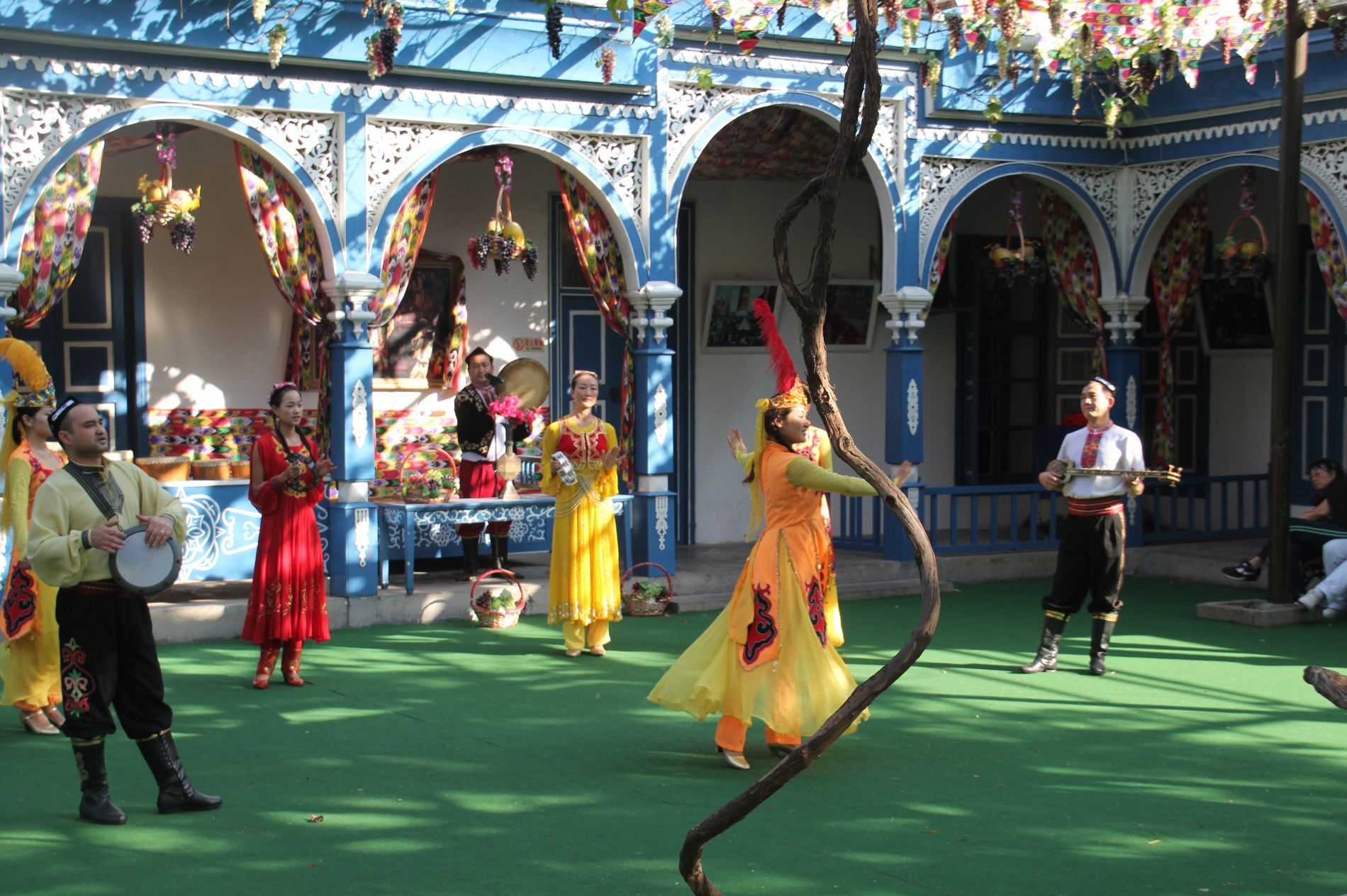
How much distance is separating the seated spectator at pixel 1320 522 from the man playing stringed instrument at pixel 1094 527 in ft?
9.36

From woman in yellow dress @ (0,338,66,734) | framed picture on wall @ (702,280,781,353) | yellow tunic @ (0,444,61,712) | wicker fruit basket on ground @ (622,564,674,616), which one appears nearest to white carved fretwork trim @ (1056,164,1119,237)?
framed picture on wall @ (702,280,781,353)

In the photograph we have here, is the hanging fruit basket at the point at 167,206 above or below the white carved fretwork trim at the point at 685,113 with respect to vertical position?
below

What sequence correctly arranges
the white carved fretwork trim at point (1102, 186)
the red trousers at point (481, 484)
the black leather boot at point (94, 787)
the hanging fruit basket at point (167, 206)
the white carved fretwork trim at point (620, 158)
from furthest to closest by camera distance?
the white carved fretwork trim at point (1102, 186) → the red trousers at point (481, 484) → the white carved fretwork trim at point (620, 158) → the hanging fruit basket at point (167, 206) → the black leather boot at point (94, 787)

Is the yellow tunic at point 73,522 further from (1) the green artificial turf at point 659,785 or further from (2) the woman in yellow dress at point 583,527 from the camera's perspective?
(2) the woman in yellow dress at point 583,527

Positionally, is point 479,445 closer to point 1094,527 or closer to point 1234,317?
point 1094,527

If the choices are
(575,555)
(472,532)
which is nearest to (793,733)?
(575,555)

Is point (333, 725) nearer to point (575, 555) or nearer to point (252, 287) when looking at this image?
point (575, 555)

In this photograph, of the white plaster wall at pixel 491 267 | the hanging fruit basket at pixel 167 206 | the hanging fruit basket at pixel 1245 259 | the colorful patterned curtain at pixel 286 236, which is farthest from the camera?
the white plaster wall at pixel 491 267

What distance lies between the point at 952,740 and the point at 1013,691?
1308mm

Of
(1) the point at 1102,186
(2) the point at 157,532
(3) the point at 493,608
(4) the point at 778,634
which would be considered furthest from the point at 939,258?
(2) the point at 157,532

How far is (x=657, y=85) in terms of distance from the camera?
11383 mm

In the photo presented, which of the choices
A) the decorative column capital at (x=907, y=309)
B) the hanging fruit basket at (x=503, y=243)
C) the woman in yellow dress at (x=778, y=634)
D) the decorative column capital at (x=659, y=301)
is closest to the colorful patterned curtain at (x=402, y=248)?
the hanging fruit basket at (x=503, y=243)

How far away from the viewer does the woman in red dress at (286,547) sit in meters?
7.95

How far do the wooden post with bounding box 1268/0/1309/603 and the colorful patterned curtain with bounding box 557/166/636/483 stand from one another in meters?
4.95
